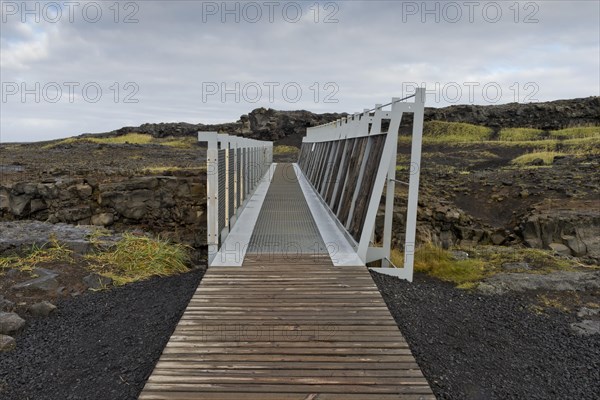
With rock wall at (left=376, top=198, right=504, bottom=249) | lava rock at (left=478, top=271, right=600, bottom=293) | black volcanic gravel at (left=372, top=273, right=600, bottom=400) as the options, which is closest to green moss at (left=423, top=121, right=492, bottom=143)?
rock wall at (left=376, top=198, right=504, bottom=249)

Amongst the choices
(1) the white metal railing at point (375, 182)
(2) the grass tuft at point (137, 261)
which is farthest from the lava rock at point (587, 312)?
(2) the grass tuft at point (137, 261)

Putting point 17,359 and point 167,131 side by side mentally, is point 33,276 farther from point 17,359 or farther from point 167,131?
point 167,131

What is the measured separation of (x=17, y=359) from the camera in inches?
163

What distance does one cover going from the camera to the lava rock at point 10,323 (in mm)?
4621

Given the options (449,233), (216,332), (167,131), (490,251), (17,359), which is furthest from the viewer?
(167,131)

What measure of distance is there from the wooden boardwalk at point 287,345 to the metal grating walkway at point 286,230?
1007 mm

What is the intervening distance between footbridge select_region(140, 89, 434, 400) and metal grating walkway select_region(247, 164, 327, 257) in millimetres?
28

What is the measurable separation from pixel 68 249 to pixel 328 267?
4.32 metres

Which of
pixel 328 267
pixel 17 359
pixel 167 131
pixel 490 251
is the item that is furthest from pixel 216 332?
pixel 167 131

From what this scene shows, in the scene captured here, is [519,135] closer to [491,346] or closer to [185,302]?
[491,346]

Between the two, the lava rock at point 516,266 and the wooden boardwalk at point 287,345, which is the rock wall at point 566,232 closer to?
the lava rock at point 516,266

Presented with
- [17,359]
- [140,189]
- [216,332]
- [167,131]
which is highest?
[167,131]

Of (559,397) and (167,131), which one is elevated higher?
(167,131)

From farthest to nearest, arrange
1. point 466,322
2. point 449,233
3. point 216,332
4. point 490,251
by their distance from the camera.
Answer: point 449,233
point 490,251
point 466,322
point 216,332
